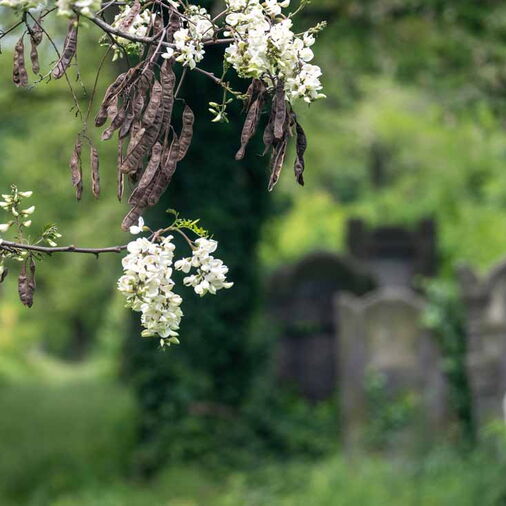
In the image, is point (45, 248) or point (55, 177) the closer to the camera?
point (45, 248)

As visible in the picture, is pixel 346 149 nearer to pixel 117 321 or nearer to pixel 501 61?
pixel 117 321

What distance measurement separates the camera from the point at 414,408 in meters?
9.86

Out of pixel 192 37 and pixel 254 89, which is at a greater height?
pixel 192 37

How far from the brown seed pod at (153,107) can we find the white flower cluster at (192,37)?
0.33ft

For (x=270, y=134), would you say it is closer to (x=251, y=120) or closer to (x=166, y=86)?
(x=251, y=120)

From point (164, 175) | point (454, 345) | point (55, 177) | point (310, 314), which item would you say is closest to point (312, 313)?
point (310, 314)

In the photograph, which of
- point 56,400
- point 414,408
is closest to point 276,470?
point 414,408

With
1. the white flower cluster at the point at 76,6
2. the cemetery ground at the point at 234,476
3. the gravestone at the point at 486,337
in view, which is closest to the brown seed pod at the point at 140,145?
the white flower cluster at the point at 76,6

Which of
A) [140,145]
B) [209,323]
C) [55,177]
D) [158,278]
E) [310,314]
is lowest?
[158,278]

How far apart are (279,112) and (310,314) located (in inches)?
398

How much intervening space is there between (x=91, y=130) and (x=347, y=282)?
13.2ft

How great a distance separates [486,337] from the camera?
9.28m

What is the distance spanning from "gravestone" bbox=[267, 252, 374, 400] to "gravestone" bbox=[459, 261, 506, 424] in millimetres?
3353

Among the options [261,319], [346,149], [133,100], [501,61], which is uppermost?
[346,149]
